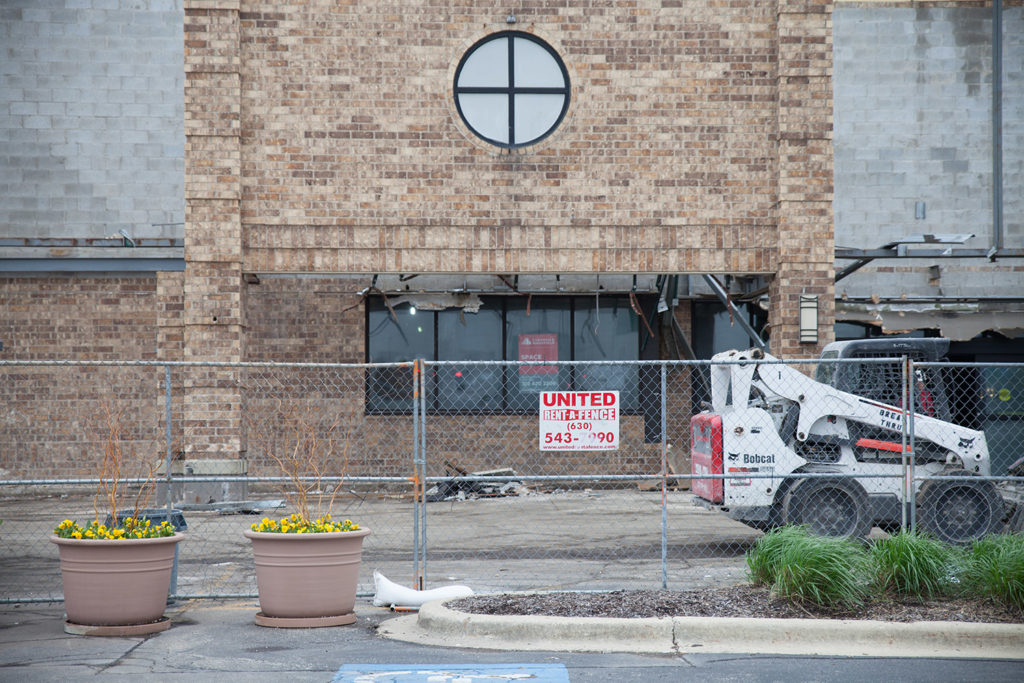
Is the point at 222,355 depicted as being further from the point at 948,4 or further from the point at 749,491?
the point at 948,4

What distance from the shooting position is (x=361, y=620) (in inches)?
356

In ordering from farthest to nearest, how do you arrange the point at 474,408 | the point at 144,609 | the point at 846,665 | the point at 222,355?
the point at 474,408
the point at 222,355
the point at 144,609
the point at 846,665

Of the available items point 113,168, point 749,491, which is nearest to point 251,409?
point 113,168

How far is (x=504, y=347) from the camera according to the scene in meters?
21.1

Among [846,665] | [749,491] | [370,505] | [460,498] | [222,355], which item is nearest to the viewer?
[846,665]

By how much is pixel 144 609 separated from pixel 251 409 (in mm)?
11679

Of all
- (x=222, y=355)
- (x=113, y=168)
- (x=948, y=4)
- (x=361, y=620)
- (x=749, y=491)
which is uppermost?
(x=948, y=4)

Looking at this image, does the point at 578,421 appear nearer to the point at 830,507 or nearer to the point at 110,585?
the point at 830,507

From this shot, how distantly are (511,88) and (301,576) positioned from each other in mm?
9708

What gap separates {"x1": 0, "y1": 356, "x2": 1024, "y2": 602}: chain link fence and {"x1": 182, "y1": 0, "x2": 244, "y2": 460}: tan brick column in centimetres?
9

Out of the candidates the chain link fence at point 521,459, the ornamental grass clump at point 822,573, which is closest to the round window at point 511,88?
the chain link fence at point 521,459

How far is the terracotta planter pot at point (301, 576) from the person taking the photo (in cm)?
866

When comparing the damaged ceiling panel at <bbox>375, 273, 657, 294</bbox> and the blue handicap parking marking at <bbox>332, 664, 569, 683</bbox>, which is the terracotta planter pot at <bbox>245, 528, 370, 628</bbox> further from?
the damaged ceiling panel at <bbox>375, 273, 657, 294</bbox>

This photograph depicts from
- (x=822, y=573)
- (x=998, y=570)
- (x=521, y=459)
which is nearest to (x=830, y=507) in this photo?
(x=998, y=570)
